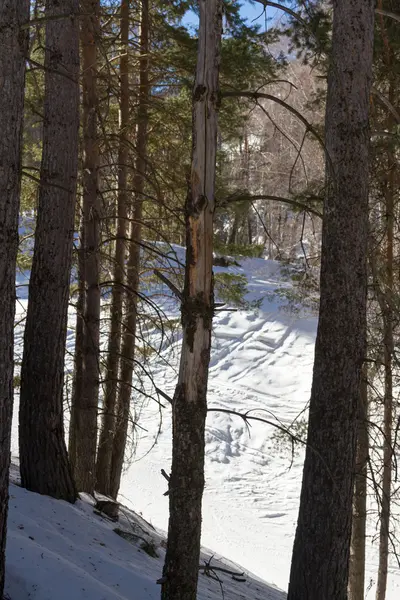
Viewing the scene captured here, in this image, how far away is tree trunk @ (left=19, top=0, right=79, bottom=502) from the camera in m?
6.08

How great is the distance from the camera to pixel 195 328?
13.3 feet

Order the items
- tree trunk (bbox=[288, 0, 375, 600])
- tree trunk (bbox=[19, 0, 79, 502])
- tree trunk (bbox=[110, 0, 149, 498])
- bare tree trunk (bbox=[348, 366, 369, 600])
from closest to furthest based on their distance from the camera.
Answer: tree trunk (bbox=[288, 0, 375, 600]) → tree trunk (bbox=[19, 0, 79, 502]) → bare tree trunk (bbox=[348, 366, 369, 600]) → tree trunk (bbox=[110, 0, 149, 498])

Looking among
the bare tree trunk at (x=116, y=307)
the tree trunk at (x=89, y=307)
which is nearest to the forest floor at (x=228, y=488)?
the bare tree trunk at (x=116, y=307)

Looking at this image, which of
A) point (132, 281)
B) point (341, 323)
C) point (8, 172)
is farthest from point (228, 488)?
point (8, 172)

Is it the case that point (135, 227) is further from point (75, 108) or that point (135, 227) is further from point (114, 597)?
point (114, 597)

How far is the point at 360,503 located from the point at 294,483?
8.30 metres

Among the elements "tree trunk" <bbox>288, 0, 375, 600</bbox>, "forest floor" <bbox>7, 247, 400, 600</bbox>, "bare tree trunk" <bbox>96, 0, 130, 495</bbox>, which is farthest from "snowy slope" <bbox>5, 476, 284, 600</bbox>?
"bare tree trunk" <bbox>96, 0, 130, 495</bbox>

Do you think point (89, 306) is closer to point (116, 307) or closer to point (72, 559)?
point (116, 307)

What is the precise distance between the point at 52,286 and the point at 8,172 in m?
2.40

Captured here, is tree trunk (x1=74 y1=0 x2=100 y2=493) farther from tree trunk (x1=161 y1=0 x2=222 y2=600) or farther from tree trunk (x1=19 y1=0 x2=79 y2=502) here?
tree trunk (x1=161 y1=0 x2=222 y2=600)

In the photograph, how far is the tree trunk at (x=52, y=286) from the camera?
608 cm

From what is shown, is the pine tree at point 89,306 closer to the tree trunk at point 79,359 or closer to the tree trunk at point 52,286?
the tree trunk at point 79,359

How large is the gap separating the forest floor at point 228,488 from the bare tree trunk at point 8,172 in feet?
3.97

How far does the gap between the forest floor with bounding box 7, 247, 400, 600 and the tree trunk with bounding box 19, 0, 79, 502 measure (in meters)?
0.37
